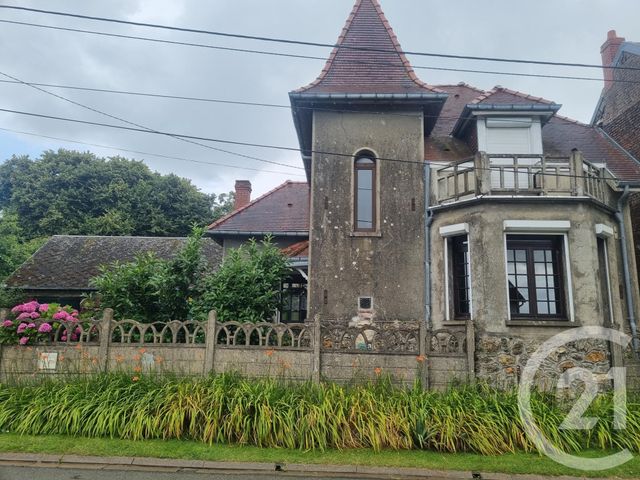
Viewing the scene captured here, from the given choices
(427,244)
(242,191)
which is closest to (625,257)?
(427,244)

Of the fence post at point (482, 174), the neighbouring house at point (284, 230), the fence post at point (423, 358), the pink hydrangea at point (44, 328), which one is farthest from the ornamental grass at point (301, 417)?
the neighbouring house at point (284, 230)

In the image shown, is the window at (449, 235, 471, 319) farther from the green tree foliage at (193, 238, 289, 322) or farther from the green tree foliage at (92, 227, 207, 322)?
the green tree foliage at (92, 227, 207, 322)

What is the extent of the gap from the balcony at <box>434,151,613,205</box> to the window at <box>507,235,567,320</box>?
1.07 metres

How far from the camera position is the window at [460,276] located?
10523 mm

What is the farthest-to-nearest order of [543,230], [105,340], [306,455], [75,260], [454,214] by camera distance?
[75,260], [454,214], [543,230], [105,340], [306,455]

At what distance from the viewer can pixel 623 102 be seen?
16.2 meters

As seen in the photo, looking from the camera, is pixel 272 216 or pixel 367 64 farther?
pixel 272 216

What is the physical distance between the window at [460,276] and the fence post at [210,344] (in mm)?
5410

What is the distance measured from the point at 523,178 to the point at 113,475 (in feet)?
33.1

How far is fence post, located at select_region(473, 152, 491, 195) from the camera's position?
10.1m

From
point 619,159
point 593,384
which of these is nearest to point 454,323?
point 593,384

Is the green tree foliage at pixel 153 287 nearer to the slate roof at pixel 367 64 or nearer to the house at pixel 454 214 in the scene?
the house at pixel 454 214

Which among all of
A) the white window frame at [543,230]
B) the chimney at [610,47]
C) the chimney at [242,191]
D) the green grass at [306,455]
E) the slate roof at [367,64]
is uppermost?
the chimney at [610,47]

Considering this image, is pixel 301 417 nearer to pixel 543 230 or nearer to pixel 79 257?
pixel 543 230
